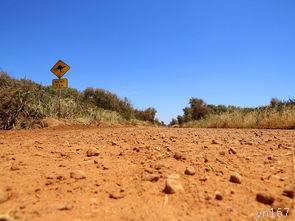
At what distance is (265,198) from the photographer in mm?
1857

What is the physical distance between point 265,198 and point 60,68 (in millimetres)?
10375

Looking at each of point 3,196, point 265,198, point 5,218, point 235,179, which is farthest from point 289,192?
point 3,196

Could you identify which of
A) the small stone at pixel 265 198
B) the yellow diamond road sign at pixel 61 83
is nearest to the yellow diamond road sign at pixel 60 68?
the yellow diamond road sign at pixel 61 83

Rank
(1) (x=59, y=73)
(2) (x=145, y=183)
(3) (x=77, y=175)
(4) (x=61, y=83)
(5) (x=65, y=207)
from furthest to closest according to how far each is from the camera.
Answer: (1) (x=59, y=73), (4) (x=61, y=83), (3) (x=77, y=175), (2) (x=145, y=183), (5) (x=65, y=207)

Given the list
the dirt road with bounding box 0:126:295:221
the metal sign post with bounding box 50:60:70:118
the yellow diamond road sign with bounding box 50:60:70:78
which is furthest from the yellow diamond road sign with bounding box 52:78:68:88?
the dirt road with bounding box 0:126:295:221

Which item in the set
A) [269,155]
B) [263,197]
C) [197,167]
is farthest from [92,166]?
[269,155]

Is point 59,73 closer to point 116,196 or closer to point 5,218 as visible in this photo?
point 116,196

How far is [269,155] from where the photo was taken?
313 cm

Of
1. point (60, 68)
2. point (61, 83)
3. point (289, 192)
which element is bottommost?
point (289, 192)

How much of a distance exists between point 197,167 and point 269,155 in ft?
3.65

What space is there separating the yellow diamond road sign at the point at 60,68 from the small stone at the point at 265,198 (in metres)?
10.1

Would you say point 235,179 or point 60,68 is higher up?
point 60,68

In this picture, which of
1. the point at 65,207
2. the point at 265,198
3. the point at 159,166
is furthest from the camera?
the point at 159,166

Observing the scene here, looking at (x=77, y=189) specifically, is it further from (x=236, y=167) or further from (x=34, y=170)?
(x=236, y=167)
